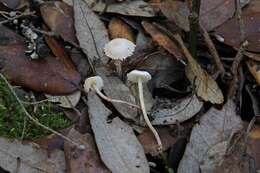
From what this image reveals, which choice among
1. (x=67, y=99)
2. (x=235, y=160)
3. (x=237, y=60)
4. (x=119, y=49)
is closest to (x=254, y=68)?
(x=237, y=60)

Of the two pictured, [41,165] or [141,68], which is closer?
[41,165]

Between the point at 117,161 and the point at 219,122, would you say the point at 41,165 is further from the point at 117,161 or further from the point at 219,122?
the point at 219,122

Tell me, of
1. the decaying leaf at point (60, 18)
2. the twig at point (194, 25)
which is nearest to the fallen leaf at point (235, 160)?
the twig at point (194, 25)

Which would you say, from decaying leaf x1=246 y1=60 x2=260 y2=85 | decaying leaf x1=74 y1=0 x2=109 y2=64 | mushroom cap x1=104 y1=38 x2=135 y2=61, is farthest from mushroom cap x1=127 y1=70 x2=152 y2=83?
decaying leaf x1=246 y1=60 x2=260 y2=85

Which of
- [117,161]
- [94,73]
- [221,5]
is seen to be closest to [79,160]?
[117,161]

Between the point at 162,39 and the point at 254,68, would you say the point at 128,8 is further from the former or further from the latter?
the point at 254,68

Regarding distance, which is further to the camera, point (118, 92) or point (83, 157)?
point (118, 92)
